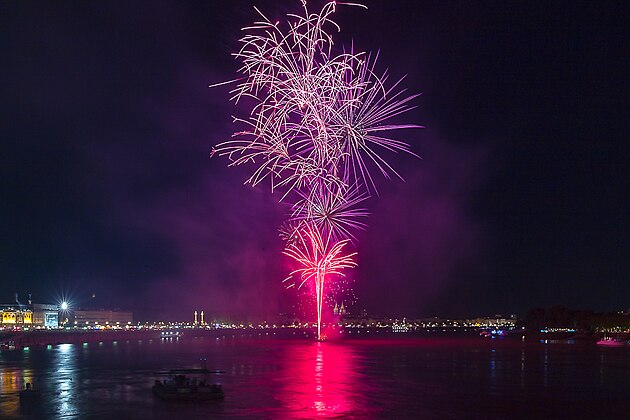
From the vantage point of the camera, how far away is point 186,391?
33.2 meters

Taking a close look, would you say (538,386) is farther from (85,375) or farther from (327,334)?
A: (327,334)

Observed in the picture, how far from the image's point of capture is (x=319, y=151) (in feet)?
126

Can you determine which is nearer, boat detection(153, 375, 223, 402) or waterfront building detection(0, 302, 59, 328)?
boat detection(153, 375, 223, 402)

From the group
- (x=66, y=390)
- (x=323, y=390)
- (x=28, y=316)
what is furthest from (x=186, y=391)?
(x=28, y=316)

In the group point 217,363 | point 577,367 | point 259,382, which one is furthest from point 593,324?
point 259,382

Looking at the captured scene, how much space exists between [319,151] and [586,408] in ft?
62.2

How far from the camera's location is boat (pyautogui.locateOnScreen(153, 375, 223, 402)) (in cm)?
3256

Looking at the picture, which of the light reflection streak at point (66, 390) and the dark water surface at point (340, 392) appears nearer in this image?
the dark water surface at point (340, 392)

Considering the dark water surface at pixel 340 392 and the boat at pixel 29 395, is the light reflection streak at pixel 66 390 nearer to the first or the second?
the dark water surface at pixel 340 392

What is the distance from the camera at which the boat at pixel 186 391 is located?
32.6m

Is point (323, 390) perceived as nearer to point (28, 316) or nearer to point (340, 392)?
point (340, 392)

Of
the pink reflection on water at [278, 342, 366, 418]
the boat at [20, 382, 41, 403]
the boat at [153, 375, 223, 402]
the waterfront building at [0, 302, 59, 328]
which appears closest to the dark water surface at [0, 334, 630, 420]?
the pink reflection on water at [278, 342, 366, 418]

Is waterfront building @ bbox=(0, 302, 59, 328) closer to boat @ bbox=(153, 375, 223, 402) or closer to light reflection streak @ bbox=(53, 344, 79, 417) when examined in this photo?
light reflection streak @ bbox=(53, 344, 79, 417)

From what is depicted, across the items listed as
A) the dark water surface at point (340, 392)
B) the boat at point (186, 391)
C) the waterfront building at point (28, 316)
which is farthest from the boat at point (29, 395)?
the waterfront building at point (28, 316)
